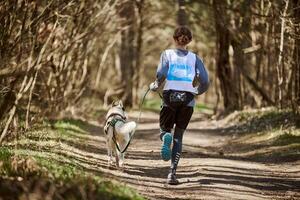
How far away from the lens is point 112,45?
31.7 metres

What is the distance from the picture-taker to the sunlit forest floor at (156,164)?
8172 millimetres

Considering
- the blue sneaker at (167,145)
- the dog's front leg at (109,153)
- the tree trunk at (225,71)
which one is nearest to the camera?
the blue sneaker at (167,145)

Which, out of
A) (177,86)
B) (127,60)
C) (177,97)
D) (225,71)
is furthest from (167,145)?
(127,60)

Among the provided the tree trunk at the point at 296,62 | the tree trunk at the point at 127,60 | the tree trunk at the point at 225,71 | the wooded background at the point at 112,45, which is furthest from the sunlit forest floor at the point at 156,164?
the tree trunk at the point at 127,60

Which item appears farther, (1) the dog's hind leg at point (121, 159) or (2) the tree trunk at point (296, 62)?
(2) the tree trunk at point (296, 62)

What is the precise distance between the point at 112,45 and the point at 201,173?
1982 cm

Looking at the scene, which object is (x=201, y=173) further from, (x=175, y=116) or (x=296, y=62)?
(x=296, y=62)

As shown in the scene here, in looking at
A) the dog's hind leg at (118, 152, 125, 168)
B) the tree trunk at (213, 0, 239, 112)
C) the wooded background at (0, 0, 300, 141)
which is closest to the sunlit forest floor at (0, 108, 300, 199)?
the dog's hind leg at (118, 152, 125, 168)

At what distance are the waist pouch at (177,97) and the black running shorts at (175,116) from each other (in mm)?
86

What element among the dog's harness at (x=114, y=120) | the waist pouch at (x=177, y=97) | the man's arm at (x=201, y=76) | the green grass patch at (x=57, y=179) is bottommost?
the green grass patch at (x=57, y=179)

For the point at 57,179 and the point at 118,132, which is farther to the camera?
the point at 118,132

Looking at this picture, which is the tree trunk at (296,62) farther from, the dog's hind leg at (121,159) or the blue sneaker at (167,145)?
the blue sneaker at (167,145)

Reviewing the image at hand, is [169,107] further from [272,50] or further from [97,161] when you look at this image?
[272,50]

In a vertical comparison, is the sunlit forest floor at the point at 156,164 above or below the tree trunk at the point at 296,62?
below
